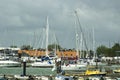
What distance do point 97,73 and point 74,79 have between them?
625 inches

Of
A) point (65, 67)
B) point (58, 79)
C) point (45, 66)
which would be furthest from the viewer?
point (45, 66)

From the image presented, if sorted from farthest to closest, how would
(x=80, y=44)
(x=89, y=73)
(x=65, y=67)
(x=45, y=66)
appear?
(x=80, y=44), (x=45, y=66), (x=65, y=67), (x=89, y=73)

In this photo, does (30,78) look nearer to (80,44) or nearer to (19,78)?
(19,78)

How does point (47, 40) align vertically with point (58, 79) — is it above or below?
above

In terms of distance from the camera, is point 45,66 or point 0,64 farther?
point 0,64

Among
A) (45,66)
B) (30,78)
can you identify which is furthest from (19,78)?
(45,66)

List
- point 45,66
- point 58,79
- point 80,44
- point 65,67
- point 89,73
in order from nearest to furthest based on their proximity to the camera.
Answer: point 58,79
point 89,73
point 65,67
point 45,66
point 80,44

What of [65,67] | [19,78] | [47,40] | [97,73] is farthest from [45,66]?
[19,78]

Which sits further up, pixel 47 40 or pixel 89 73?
pixel 47 40

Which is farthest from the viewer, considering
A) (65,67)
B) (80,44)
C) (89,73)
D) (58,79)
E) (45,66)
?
(80,44)

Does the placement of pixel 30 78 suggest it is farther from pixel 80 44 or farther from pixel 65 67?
pixel 80 44

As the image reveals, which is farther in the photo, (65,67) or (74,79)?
(65,67)

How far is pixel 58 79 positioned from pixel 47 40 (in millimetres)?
79656

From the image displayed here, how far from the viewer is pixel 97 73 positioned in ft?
262
